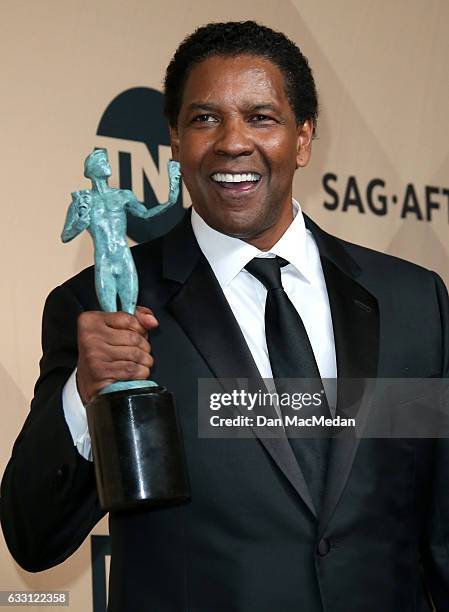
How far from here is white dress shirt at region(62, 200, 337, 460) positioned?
1.94 metres

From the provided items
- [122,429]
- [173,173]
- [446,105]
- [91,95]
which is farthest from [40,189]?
[446,105]

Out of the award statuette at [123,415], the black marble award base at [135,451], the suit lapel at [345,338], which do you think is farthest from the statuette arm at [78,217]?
the suit lapel at [345,338]

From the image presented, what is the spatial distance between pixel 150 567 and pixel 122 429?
279mm

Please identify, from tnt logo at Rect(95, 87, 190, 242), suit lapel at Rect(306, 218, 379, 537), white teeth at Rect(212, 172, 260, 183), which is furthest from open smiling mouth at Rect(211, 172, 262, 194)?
tnt logo at Rect(95, 87, 190, 242)

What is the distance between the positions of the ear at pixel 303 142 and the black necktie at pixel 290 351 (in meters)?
0.22

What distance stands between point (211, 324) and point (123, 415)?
31cm

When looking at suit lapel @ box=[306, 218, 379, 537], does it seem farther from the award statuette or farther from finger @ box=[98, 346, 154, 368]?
finger @ box=[98, 346, 154, 368]

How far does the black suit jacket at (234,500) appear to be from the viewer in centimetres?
176

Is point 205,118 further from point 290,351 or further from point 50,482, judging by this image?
point 50,482

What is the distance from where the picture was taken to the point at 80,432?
5.87 ft

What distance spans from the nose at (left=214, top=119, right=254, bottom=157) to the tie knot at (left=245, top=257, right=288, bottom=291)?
191 millimetres

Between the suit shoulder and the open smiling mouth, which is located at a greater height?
the open smiling mouth

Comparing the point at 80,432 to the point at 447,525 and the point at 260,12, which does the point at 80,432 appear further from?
the point at 260,12

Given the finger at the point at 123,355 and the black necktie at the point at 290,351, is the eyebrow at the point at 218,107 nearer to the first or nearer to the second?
the black necktie at the point at 290,351
